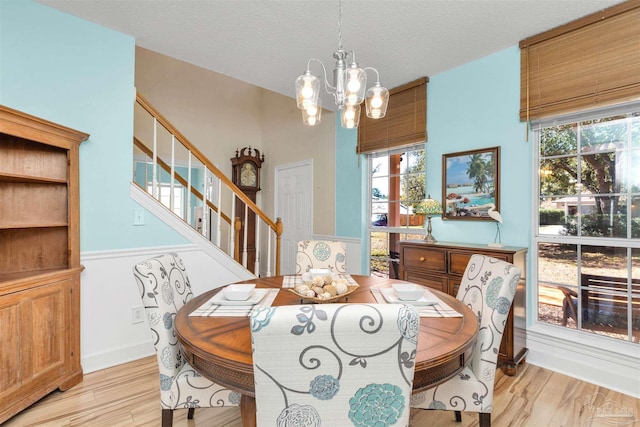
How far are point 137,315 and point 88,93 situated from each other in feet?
5.68

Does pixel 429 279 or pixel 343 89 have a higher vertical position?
pixel 343 89

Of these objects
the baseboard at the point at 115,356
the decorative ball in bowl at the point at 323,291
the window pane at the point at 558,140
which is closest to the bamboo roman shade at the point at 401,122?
the window pane at the point at 558,140

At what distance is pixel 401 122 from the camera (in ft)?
11.1

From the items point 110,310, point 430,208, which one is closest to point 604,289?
point 430,208

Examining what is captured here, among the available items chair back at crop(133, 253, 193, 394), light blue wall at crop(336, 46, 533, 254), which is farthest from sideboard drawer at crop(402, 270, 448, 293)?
chair back at crop(133, 253, 193, 394)

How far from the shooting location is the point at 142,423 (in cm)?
171

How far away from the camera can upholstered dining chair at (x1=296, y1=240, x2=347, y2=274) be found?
2572 mm

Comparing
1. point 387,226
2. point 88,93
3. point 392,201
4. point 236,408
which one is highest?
point 88,93

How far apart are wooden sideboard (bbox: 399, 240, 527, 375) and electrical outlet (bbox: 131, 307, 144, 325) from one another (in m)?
2.23

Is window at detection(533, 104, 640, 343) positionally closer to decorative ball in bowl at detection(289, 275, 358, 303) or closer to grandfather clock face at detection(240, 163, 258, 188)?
decorative ball in bowl at detection(289, 275, 358, 303)

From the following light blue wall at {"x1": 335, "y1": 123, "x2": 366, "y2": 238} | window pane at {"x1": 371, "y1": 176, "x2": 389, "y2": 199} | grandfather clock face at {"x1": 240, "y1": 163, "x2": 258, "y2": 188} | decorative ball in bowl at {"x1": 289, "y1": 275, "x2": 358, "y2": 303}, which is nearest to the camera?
decorative ball in bowl at {"x1": 289, "y1": 275, "x2": 358, "y2": 303}

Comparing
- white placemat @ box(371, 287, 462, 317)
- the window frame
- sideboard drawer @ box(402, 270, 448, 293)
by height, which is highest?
the window frame

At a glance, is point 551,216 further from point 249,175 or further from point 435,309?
point 249,175

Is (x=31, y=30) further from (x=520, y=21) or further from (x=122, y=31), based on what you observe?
(x=520, y=21)
